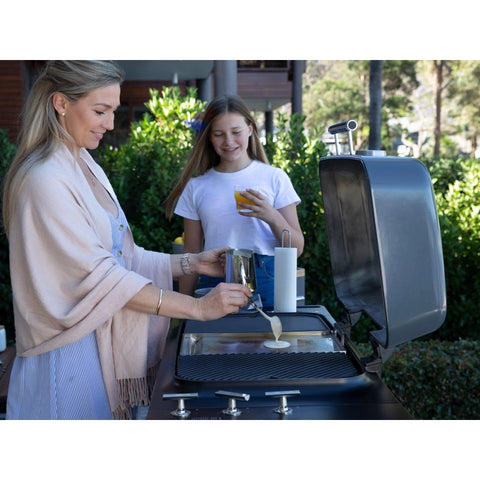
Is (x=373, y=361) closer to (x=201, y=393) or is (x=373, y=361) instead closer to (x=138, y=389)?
(x=201, y=393)

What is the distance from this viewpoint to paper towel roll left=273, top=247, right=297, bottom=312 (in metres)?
2.15

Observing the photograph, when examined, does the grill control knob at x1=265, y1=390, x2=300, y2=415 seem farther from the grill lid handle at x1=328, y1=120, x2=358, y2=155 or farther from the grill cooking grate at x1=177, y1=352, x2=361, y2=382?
the grill lid handle at x1=328, y1=120, x2=358, y2=155

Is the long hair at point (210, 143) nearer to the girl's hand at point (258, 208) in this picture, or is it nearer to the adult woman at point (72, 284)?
the girl's hand at point (258, 208)

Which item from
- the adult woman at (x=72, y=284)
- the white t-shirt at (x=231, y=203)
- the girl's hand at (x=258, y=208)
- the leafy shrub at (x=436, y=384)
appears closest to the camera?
the adult woman at (x=72, y=284)

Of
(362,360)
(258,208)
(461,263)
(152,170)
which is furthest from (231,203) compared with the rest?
(461,263)

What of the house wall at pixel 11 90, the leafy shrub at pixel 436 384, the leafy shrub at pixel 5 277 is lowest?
the leafy shrub at pixel 436 384

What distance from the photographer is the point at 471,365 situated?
3674 mm

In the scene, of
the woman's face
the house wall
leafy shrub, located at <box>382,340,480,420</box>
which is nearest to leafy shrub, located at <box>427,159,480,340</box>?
leafy shrub, located at <box>382,340,480,420</box>

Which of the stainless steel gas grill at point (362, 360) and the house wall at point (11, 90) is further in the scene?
the house wall at point (11, 90)

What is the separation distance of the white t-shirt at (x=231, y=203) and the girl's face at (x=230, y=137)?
0.27ft

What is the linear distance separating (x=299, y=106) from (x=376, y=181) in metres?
11.4

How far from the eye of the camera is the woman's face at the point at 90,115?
68.6 inches

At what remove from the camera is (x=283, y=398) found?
1.33m

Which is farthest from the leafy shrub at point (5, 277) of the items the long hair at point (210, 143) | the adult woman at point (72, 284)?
the adult woman at point (72, 284)
